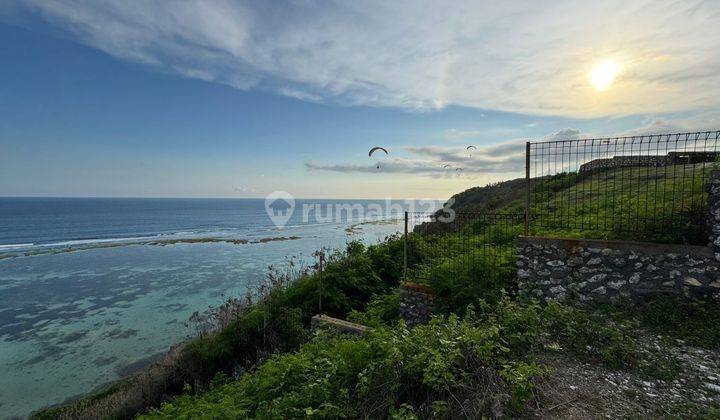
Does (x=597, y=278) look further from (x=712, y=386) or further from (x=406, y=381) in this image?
(x=406, y=381)

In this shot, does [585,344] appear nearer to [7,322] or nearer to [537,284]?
[537,284]

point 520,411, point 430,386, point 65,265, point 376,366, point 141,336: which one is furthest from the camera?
point 65,265

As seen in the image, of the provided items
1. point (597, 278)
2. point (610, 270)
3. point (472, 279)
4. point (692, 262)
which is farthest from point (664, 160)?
point (472, 279)

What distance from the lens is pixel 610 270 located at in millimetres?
6262

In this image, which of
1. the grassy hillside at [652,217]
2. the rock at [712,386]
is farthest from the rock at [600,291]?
the rock at [712,386]

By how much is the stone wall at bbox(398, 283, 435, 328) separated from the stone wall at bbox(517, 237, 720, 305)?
2161 millimetres

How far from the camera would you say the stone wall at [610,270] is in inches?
223

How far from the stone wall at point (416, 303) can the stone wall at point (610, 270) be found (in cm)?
216

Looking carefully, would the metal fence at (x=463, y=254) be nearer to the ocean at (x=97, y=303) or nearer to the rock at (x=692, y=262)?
the rock at (x=692, y=262)

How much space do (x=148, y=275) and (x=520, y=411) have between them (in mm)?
30008

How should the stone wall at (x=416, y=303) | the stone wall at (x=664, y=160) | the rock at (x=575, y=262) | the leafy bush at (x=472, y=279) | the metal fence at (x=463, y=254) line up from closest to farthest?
1. the rock at (x=575, y=262)
2. the leafy bush at (x=472, y=279)
3. the metal fence at (x=463, y=254)
4. the stone wall at (x=416, y=303)
5. the stone wall at (x=664, y=160)

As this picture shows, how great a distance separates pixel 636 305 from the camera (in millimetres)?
5980

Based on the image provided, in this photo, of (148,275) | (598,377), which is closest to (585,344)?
(598,377)

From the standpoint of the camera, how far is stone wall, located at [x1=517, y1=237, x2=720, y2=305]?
5672 millimetres
